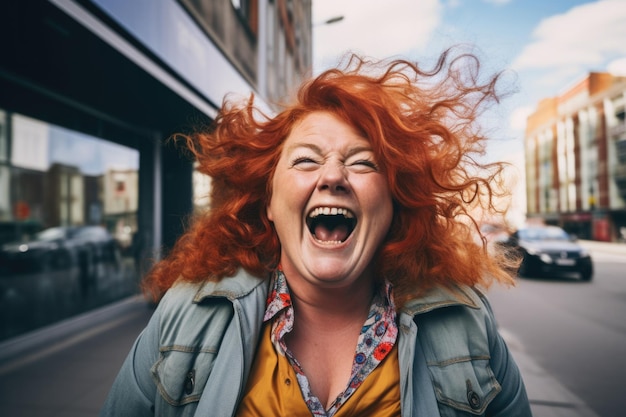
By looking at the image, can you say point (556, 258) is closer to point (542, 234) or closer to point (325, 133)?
point (542, 234)

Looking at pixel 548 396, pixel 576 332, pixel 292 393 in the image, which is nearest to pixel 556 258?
pixel 576 332

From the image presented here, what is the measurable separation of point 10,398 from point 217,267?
11.2 feet

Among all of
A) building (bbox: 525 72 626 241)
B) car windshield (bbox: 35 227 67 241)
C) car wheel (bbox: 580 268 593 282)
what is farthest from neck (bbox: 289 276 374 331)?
building (bbox: 525 72 626 241)

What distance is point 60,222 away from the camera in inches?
280

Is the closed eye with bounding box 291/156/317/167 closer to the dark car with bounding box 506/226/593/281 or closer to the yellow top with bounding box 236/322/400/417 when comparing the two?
the yellow top with bounding box 236/322/400/417

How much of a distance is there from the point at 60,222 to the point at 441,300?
7.48 metres

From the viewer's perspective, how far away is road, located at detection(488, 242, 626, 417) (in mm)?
3910

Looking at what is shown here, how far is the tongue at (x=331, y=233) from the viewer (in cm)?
171

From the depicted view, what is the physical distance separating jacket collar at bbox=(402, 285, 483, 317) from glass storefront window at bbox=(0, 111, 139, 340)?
18.5ft

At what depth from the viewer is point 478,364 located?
1.35 metres

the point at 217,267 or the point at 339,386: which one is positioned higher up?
the point at 217,267

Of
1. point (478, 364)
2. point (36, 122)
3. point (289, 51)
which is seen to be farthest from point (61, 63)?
point (289, 51)

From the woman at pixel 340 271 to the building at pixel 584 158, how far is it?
31383mm

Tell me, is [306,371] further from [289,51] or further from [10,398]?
[289,51]
